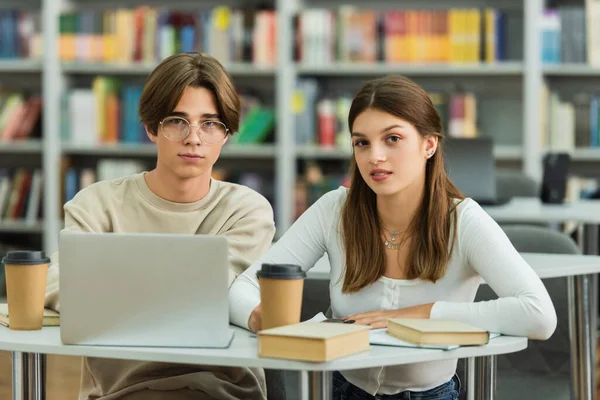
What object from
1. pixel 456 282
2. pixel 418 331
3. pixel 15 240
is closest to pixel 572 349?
pixel 456 282

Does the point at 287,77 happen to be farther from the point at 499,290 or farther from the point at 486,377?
the point at 499,290

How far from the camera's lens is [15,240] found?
5758 mm

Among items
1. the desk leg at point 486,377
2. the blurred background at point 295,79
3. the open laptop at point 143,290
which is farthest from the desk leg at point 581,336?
the blurred background at point 295,79

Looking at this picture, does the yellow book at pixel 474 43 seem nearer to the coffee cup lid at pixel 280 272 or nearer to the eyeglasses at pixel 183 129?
the eyeglasses at pixel 183 129

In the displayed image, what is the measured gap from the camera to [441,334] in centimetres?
161

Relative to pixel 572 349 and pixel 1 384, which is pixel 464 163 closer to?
pixel 572 349

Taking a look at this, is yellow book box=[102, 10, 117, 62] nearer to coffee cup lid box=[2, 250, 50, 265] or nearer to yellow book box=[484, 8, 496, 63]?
yellow book box=[484, 8, 496, 63]

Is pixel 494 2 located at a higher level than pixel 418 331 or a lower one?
higher

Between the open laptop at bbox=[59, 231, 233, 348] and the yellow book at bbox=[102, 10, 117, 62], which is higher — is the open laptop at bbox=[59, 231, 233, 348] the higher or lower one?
the lower one

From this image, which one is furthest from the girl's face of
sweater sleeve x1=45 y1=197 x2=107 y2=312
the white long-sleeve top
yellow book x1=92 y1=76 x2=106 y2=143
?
yellow book x1=92 y1=76 x2=106 y2=143

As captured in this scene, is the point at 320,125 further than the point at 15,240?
No

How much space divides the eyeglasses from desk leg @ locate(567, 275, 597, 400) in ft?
3.37

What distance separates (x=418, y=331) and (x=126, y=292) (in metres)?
0.47

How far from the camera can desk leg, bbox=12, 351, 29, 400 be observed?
1717 mm
